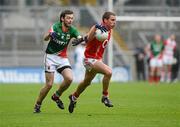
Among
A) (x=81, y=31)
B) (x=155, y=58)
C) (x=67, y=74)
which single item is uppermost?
(x=67, y=74)

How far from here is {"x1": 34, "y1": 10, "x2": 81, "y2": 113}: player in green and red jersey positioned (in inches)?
655

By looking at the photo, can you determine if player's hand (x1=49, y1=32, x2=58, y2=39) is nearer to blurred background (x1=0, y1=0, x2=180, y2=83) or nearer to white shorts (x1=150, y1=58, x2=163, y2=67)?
white shorts (x1=150, y1=58, x2=163, y2=67)

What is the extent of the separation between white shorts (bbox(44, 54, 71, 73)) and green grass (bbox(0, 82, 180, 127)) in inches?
39.8

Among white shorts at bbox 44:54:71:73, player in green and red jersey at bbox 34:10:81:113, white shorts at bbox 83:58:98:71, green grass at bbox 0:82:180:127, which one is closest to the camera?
green grass at bbox 0:82:180:127

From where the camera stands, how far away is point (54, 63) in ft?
55.4

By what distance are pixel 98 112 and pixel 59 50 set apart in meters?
1.67

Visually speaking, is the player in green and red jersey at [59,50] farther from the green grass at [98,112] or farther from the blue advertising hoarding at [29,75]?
the blue advertising hoarding at [29,75]

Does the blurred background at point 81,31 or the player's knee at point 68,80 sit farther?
the blurred background at point 81,31

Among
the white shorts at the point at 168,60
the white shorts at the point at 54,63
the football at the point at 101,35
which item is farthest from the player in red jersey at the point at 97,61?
the white shorts at the point at 168,60

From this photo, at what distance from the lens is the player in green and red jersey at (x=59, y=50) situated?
1664cm

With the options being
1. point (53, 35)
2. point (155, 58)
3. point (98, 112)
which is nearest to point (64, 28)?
point (53, 35)

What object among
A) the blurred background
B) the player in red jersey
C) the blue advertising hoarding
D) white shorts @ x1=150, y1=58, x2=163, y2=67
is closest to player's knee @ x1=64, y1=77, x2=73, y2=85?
the player in red jersey

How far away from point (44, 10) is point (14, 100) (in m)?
19.5

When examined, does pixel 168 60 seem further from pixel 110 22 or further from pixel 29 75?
pixel 110 22
